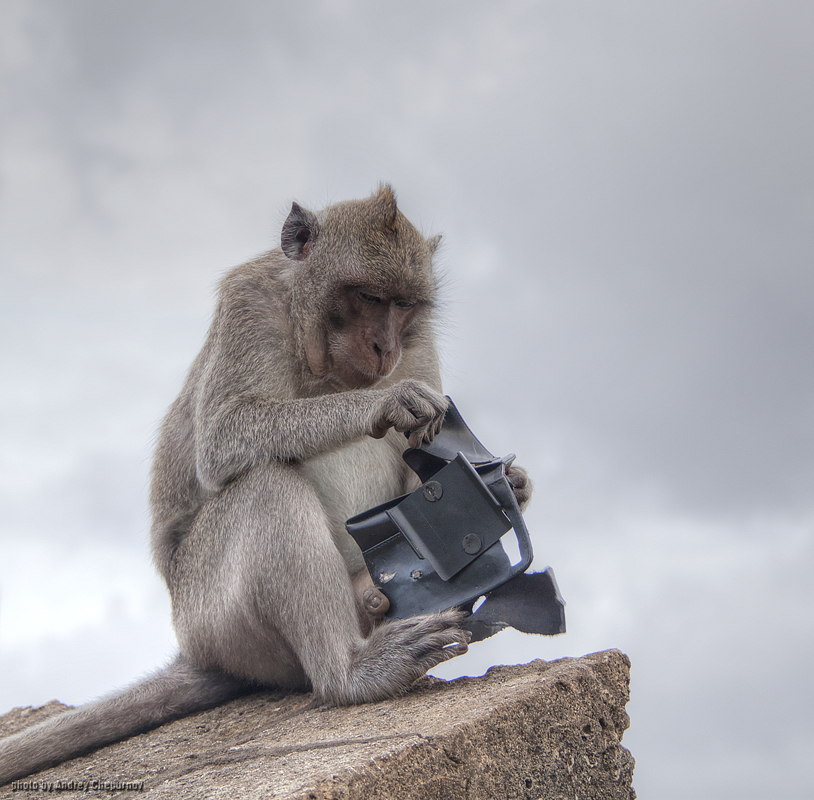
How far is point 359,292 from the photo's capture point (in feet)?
17.8

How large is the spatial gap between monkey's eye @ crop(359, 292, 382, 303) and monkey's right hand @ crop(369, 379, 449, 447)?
0.80 m

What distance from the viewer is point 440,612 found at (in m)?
4.77

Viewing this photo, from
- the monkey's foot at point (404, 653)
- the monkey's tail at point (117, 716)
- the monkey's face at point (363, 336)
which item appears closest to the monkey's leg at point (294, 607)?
the monkey's foot at point (404, 653)

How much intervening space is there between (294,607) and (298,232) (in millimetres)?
2654

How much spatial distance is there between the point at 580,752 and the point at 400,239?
10.9 ft

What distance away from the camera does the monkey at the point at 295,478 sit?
4656 millimetres

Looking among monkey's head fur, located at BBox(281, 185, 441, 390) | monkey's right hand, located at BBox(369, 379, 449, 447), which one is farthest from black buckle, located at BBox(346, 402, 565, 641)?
monkey's head fur, located at BBox(281, 185, 441, 390)

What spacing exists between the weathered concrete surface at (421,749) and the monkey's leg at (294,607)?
208mm

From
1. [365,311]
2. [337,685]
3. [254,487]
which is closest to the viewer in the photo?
[337,685]

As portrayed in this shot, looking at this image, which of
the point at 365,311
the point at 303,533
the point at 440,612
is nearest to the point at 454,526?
the point at 440,612

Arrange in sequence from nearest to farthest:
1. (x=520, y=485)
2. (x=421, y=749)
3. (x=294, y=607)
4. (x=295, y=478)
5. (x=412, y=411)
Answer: (x=421, y=749) → (x=294, y=607) → (x=412, y=411) → (x=295, y=478) → (x=520, y=485)

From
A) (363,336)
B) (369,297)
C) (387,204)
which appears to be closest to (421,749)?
(363,336)

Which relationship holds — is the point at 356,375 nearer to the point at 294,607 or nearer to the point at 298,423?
the point at 298,423

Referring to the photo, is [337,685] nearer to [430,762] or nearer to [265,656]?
[265,656]
